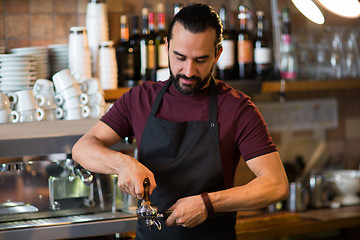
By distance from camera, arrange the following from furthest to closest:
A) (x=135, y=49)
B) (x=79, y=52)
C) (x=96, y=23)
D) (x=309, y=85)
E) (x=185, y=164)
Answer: (x=309, y=85), (x=135, y=49), (x=96, y=23), (x=79, y=52), (x=185, y=164)

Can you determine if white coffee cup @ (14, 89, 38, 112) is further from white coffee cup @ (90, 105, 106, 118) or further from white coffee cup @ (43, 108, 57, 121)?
white coffee cup @ (90, 105, 106, 118)

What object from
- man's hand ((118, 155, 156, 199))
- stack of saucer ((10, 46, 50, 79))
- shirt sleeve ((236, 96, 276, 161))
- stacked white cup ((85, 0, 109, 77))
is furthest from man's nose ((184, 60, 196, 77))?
stacked white cup ((85, 0, 109, 77))

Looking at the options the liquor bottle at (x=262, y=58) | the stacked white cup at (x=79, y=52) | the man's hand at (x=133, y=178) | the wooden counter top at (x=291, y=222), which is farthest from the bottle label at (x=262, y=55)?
the man's hand at (x=133, y=178)

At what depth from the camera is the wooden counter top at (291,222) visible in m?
2.83

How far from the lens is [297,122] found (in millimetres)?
3502

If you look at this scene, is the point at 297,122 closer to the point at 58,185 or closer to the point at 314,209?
the point at 314,209

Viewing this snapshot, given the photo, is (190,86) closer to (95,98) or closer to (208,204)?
(208,204)

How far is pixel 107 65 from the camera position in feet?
8.42

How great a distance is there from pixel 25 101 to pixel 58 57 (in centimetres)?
43

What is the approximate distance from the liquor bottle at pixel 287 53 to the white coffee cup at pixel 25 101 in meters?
1.55

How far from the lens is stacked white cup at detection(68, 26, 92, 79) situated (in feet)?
8.13

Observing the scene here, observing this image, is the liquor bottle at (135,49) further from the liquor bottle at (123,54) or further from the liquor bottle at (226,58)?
the liquor bottle at (226,58)

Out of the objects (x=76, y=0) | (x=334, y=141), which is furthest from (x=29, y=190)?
(x=334, y=141)

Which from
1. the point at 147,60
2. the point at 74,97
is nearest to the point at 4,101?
the point at 74,97
